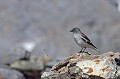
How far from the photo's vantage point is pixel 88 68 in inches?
319

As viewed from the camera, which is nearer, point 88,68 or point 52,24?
point 88,68

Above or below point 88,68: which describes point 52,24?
above

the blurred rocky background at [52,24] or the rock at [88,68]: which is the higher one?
the blurred rocky background at [52,24]

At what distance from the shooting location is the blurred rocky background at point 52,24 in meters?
29.8

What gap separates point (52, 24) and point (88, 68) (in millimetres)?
25222

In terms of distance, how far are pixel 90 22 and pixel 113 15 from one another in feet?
5.71

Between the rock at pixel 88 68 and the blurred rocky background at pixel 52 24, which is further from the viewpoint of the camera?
the blurred rocky background at pixel 52 24

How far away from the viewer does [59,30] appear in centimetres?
3225

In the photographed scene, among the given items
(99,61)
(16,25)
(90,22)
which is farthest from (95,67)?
(16,25)

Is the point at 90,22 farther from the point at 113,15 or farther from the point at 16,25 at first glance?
the point at 16,25

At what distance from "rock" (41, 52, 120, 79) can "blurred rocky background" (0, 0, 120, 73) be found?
1938 cm

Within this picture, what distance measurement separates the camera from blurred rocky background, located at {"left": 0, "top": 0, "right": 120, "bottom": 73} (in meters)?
29.8

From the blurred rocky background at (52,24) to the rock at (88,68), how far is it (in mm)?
19376

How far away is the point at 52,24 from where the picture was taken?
1309 inches
